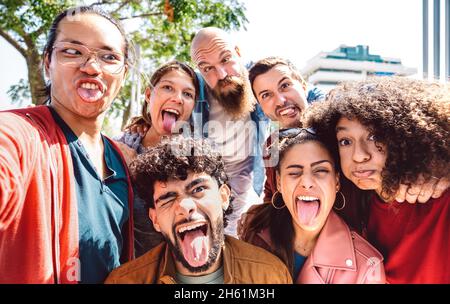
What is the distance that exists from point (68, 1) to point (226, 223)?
1.40 m

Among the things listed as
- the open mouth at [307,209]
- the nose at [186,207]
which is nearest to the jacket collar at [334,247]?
the open mouth at [307,209]

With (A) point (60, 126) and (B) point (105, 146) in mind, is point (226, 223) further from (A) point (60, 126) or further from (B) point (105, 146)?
(A) point (60, 126)

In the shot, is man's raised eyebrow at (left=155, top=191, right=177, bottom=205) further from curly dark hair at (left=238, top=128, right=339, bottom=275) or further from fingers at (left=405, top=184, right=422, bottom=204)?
fingers at (left=405, top=184, right=422, bottom=204)

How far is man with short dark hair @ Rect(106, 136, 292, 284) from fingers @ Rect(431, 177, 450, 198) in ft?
2.45

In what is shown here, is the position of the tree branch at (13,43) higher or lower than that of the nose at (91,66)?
higher

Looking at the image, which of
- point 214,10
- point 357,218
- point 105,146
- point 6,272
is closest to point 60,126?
point 105,146

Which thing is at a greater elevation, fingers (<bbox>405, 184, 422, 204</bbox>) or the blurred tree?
the blurred tree

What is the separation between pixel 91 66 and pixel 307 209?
45.9 inches

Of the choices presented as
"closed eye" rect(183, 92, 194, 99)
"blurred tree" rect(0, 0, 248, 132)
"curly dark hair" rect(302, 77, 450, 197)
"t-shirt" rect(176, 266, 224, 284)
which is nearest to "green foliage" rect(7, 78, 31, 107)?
"blurred tree" rect(0, 0, 248, 132)

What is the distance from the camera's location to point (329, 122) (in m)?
1.98

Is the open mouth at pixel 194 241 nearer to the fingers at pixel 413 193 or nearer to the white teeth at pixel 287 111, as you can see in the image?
the white teeth at pixel 287 111

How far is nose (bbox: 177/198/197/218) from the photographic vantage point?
5.99 ft

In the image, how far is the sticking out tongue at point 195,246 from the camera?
1842 mm

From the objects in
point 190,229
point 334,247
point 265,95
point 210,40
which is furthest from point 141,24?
point 334,247
